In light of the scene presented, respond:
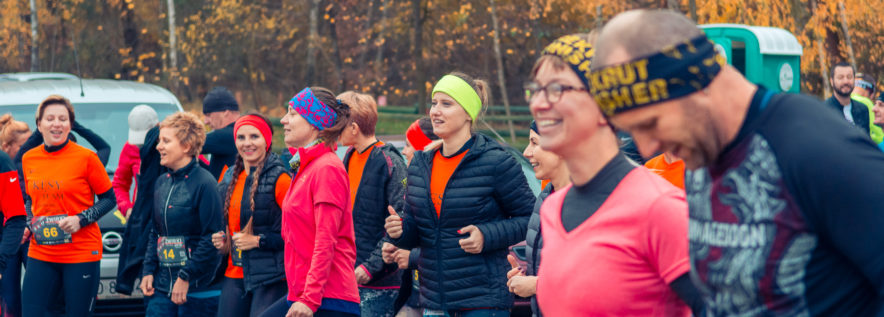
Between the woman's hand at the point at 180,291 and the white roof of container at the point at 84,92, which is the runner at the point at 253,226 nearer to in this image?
the woman's hand at the point at 180,291

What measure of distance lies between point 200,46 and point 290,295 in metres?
21.9

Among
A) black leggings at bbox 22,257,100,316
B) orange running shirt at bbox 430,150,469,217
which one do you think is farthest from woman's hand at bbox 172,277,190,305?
orange running shirt at bbox 430,150,469,217

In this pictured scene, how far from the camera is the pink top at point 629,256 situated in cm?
224

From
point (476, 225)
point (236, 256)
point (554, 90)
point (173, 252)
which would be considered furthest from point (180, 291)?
point (554, 90)

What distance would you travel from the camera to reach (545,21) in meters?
24.7

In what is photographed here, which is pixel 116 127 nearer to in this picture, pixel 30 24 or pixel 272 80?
pixel 272 80

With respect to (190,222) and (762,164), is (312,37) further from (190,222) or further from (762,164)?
(762,164)

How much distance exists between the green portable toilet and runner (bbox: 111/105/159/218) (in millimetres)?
6640

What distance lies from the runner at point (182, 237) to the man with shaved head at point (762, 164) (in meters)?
4.91

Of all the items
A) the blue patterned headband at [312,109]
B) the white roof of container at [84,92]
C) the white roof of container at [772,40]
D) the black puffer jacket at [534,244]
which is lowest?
the black puffer jacket at [534,244]

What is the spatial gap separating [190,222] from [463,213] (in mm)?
2366

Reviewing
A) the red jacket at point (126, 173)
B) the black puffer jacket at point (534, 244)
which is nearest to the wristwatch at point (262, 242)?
the black puffer jacket at point (534, 244)

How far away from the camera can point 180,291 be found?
20.7ft

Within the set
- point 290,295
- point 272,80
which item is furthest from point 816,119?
point 272,80
